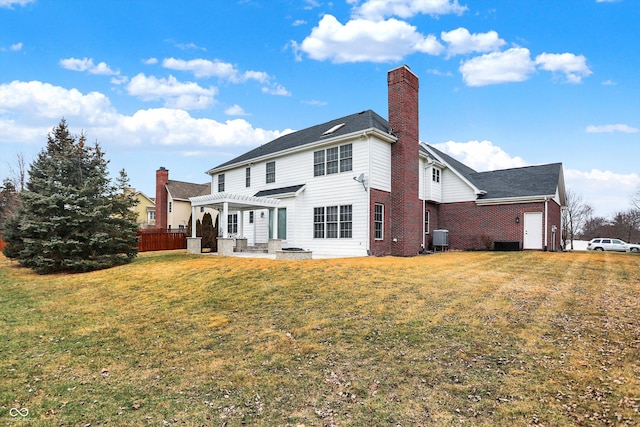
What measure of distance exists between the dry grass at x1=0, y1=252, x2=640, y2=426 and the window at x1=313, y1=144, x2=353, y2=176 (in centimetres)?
738

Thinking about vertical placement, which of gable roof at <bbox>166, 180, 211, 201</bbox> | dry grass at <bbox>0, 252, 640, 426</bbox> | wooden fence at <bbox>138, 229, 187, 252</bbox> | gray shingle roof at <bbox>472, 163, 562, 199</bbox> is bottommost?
dry grass at <bbox>0, 252, 640, 426</bbox>

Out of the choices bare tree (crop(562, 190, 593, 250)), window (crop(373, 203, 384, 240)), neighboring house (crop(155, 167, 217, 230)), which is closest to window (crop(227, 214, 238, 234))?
window (crop(373, 203, 384, 240))

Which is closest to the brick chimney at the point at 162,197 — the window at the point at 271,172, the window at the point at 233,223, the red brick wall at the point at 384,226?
the window at the point at 233,223

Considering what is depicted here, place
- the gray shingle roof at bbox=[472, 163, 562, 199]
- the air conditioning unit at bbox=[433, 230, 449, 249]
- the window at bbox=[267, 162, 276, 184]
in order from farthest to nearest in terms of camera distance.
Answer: the air conditioning unit at bbox=[433, 230, 449, 249], the gray shingle roof at bbox=[472, 163, 562, 199], the window at bbox=[267, 162, 276, 184]

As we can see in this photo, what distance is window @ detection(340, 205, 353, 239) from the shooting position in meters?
16.1

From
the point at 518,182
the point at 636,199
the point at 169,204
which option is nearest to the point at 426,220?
the point at 518,182

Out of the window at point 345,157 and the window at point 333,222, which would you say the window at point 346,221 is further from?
the window at point 345,157

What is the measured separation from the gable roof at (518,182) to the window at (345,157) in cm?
708

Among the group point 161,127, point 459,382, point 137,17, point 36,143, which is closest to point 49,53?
point 137,17

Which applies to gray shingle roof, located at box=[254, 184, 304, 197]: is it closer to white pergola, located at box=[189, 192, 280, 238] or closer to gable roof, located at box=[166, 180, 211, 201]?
white pergola, located at box=[189, 192, 280, 238]

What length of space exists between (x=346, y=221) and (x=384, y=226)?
1.91m

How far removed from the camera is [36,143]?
28469mm

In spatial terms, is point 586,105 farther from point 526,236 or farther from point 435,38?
point 435,38

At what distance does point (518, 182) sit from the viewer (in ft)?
72.0
